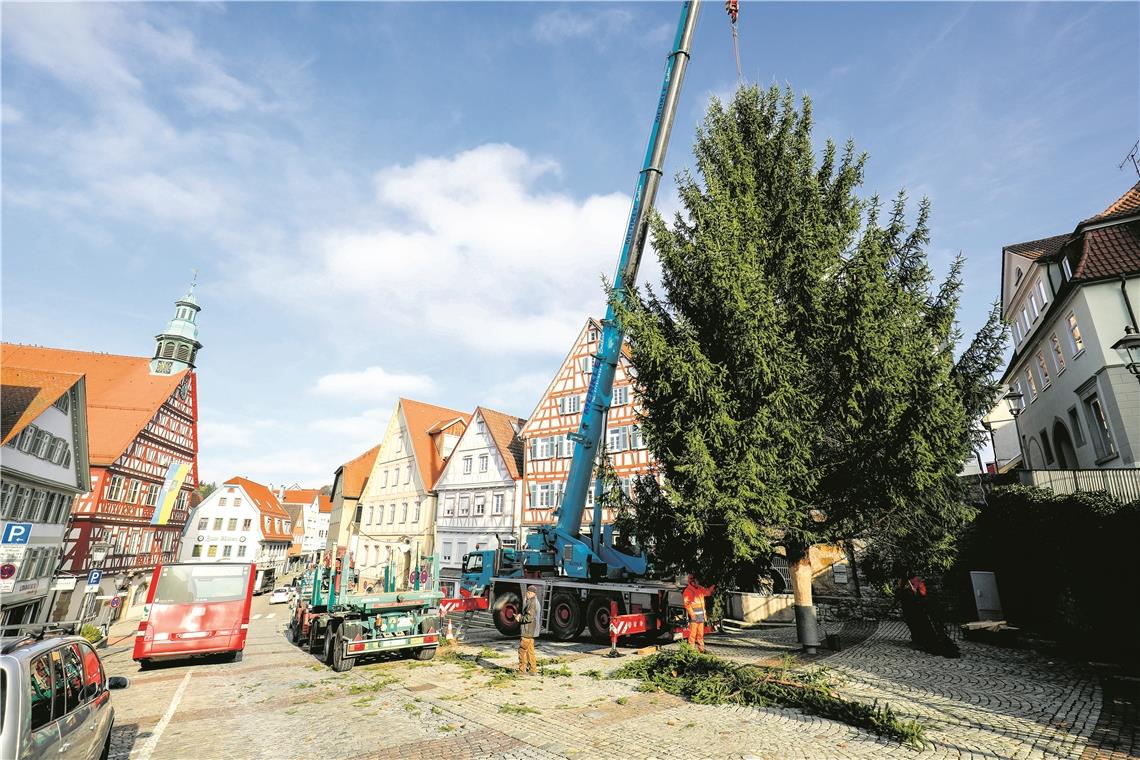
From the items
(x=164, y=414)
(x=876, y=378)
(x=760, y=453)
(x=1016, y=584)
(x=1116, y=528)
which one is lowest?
(x=1016, y=584)

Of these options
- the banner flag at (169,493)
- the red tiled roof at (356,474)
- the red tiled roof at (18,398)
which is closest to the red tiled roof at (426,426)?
the red tiled roof at (356,474)

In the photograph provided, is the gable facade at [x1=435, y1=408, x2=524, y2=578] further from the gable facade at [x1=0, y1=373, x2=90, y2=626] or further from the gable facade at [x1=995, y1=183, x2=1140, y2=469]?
the gable facade at [x1=995, y1=183, x2=1140, y2=469]

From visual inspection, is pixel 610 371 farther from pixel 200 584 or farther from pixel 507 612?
pixel 200 584

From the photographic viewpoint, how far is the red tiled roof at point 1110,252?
58.6 ft

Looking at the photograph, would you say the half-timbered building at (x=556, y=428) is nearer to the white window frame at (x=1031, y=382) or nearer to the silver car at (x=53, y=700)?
the white window frame at (x=1031, y=382)

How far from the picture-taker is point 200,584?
44.5 ft

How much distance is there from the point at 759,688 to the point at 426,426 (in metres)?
38.8

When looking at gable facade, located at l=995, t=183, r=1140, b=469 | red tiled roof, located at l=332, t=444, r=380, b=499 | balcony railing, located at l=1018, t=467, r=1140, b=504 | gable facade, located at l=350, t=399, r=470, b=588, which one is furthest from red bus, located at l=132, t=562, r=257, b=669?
red tiled roof, located at l=332, t=444, r=380, b=499

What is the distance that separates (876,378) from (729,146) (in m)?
7.32

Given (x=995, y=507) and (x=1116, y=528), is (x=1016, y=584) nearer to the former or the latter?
(x=995, y=507)

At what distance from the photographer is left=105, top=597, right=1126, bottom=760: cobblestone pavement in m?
6.67

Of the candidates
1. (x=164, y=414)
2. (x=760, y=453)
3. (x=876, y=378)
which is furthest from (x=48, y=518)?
(x=876, y=378)

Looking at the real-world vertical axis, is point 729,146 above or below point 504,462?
above

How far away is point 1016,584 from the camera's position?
52.2 ft
